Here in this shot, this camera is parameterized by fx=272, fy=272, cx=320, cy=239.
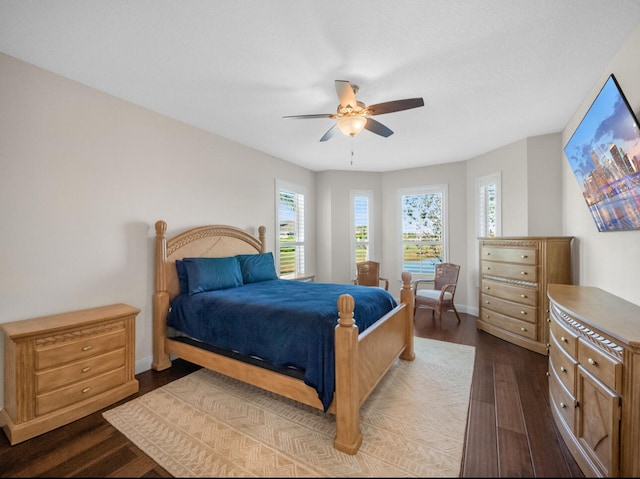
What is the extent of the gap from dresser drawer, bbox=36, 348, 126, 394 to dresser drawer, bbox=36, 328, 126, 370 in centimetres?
4

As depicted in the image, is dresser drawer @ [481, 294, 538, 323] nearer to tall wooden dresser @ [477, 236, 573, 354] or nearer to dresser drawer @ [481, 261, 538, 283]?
tall wooden dresser @ [477, 236, 573, 354]

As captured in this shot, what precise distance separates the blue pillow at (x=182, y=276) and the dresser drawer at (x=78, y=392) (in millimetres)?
855

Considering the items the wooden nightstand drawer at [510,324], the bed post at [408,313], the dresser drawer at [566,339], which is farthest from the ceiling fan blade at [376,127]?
the wooden nightstand drawer at [510,324]

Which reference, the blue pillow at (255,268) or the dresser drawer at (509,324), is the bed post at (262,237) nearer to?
the blue pillow at (255,268)

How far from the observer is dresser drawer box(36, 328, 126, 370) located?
6.00ft

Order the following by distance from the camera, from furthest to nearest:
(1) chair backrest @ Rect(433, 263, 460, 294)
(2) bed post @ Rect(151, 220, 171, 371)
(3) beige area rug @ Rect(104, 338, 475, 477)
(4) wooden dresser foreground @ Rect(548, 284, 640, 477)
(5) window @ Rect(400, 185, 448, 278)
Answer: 1. (5) window @ Rect(400, 185, 448, 278)
2. (1) chair backrest @ Rect(433, 263, 460, 294)
3. (2) bed post @ Rect(151, 220, 171, 371)
4. (3) beige area rug @ Rect(104, 338, 475, 477)
5. (4) wooden dresser foreground @ Rect(548, 284, 640, 477)

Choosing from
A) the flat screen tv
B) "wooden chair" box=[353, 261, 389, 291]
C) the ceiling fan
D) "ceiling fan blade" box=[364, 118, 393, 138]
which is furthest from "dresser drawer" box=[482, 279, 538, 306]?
the ceiling fan

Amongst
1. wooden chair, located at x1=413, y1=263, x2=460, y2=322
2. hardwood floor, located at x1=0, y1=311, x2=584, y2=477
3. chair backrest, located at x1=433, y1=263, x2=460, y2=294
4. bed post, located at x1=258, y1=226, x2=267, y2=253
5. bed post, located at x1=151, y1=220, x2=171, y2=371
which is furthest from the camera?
chair backrest, located at x1=433, y1=263, x2=460, y2=294

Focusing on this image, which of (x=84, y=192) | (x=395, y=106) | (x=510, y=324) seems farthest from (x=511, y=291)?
(x=84, y=192)

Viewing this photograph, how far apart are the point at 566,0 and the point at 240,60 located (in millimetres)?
2058

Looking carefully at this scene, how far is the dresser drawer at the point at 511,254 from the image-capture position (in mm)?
3191

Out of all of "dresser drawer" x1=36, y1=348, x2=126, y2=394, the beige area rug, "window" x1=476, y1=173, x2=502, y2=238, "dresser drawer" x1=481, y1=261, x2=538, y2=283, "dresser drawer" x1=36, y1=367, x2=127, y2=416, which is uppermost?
"window" x1=476, y1=173, x2=502, y2=238

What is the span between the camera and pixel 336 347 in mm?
1663

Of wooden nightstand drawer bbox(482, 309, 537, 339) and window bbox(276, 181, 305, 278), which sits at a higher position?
window bbox(276, 181, 305, 278)
